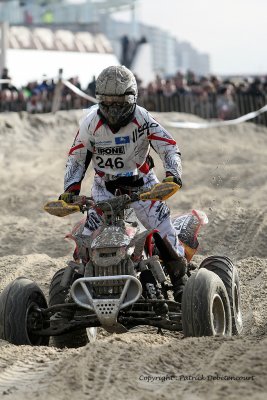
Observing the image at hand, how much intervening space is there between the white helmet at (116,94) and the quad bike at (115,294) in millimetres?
646

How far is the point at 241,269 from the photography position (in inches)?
374

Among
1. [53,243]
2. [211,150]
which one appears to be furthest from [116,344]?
[211,150]

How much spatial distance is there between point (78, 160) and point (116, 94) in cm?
73

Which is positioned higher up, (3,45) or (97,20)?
(97,20)

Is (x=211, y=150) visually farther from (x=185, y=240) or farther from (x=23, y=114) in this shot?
(x=185, y=240)

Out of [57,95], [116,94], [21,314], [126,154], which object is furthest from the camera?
[57,95]

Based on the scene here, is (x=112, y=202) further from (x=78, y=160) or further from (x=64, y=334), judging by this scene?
(x=64, y=334)

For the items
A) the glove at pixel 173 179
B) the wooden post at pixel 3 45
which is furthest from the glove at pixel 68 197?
the wooden post at pixel 3 45

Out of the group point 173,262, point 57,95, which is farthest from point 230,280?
point 57,95

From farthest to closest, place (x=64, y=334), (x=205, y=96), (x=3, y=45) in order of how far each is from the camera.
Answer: (x=205, y=96) < (x=3, y=45) < (x=64, y=334)

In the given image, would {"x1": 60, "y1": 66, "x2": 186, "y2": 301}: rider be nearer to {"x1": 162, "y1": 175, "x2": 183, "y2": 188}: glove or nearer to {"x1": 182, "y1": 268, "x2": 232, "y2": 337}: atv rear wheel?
{"x1": 162, "y1": 175, "x2": 183, "y2": 188}: glove

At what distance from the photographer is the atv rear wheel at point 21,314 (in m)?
6.40

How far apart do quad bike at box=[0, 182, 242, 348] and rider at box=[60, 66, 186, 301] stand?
132 mm

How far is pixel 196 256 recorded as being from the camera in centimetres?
1012
